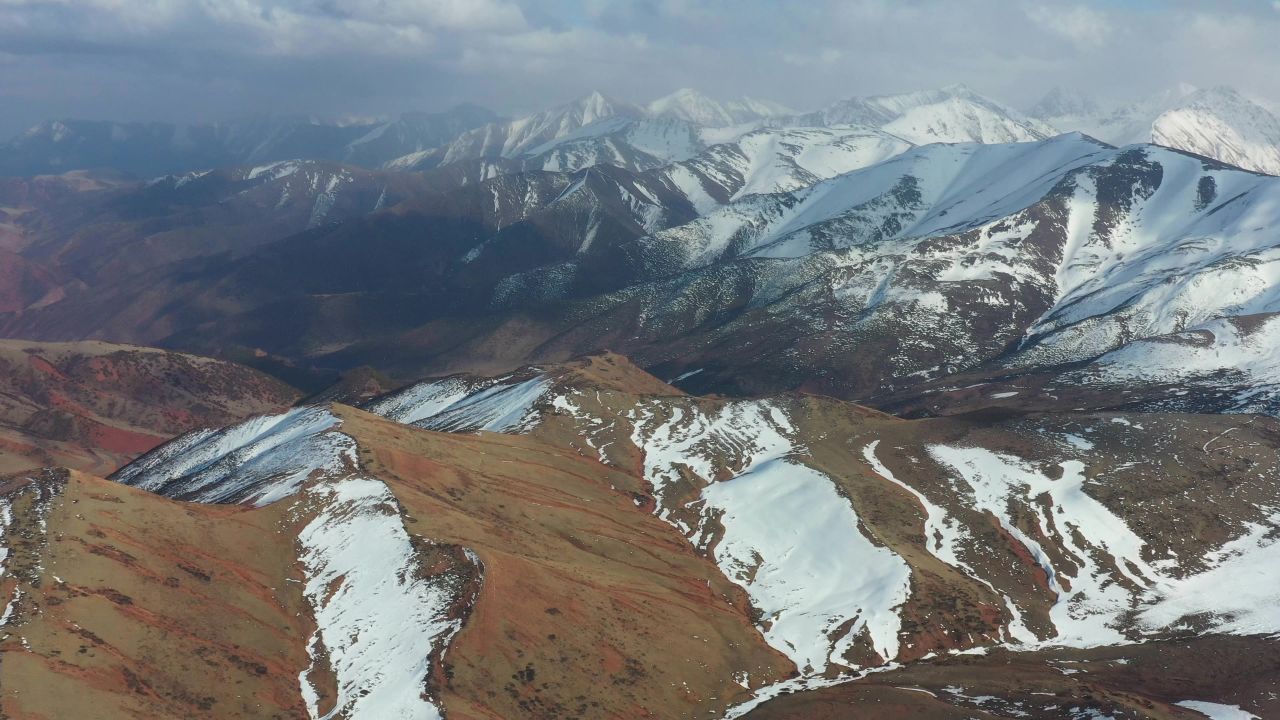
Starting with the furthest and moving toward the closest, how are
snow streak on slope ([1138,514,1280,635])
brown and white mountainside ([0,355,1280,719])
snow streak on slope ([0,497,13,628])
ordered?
snow streak on slope ([1138,514,1280,635])
brown and white mountainside ([0,355,1280,719])
snow streak on slope ([0,497,13,628])

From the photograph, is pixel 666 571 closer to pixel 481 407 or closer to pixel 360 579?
pixel 360 579

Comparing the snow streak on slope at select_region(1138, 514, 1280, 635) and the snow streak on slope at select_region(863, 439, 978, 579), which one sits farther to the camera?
the snow streak on slope at select_region(863, 439, 978, 579)

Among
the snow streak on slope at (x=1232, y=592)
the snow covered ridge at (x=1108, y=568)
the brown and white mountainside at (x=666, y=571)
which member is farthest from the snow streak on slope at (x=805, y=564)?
the snow streak on slope at (x=1232, y=592)

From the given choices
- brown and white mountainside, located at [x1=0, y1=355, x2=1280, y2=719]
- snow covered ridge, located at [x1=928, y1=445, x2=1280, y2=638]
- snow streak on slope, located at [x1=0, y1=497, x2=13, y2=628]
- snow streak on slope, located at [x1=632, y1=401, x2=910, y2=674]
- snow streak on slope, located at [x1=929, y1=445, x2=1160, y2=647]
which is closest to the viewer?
snow streak on slope, located at [x1=0, y1=497, x2=13, y2=628]

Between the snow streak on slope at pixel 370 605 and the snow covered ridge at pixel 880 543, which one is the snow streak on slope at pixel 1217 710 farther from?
the snow streak on slope at pixel 370 605

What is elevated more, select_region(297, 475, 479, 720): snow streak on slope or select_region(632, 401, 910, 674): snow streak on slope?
select_region(297, 475, 479, 720): snow streak on slope

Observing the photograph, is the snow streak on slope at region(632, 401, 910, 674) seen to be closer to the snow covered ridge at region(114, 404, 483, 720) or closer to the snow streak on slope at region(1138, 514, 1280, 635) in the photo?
the snow streak on slope at region(1138, 514, 1280, 635)

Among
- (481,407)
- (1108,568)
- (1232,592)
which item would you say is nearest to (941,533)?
(1108,568)

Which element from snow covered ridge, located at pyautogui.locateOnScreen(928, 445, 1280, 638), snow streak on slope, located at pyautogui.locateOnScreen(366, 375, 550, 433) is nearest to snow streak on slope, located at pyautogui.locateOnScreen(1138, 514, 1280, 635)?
snow covered ridge, located at pyautogui.locateOnScreen(928, 445, 1280, 638)
